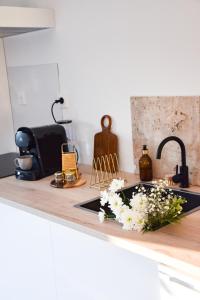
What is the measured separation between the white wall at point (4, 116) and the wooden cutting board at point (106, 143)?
1046 millimetres

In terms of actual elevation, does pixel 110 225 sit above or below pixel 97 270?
above

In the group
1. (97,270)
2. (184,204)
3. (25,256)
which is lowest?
(25,256)

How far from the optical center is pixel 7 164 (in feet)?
9.27

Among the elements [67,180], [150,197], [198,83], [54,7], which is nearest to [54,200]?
[67,180]

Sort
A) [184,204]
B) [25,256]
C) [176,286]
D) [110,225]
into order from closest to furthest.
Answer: [176,286], [110,225], [184,204], [25,256]

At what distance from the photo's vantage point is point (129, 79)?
218 cm

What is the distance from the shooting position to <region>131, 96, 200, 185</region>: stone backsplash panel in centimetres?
193

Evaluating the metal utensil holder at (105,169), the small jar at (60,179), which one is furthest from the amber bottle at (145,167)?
the small jar at (60,179)

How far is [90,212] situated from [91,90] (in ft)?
3.08

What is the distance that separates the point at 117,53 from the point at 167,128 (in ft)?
1.68

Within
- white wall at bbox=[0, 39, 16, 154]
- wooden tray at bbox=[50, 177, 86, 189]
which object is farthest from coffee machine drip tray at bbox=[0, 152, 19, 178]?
wooden tray at bbox=[50, 177, 86, 189]

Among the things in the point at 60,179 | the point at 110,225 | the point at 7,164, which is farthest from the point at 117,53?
the point at 7,164

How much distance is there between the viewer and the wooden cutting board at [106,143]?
7.71 feet

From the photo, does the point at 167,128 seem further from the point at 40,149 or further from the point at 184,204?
the point at 40,149
